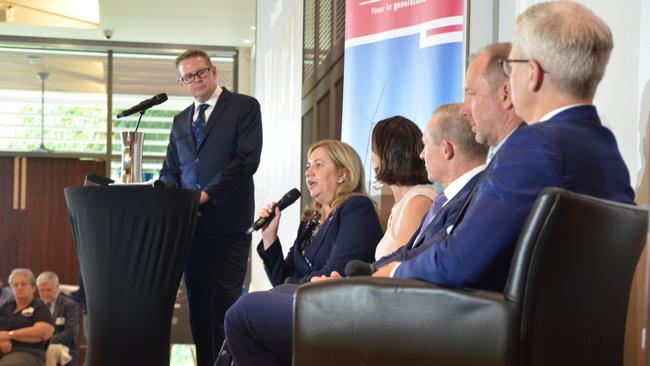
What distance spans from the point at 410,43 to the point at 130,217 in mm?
1358

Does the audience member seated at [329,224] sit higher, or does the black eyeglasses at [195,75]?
the black eyeglasses at [195,75]

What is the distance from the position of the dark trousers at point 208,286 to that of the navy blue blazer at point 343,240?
0.66m

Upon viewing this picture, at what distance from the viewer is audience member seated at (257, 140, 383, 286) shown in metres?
3.13

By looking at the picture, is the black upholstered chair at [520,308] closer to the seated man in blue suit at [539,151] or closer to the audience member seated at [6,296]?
the seated man in blue suit at [539,151]

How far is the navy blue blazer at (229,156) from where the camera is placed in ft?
13.1

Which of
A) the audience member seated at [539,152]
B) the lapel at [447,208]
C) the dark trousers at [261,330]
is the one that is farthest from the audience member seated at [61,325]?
the audience member seated at [539,152]

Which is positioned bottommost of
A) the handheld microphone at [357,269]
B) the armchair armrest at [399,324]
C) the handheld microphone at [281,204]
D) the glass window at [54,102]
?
the armchair armrest at [399,324]

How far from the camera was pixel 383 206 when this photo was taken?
3.96 meters

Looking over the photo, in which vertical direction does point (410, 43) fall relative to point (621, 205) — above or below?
above

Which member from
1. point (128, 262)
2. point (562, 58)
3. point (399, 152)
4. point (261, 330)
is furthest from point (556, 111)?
point (128, 262)

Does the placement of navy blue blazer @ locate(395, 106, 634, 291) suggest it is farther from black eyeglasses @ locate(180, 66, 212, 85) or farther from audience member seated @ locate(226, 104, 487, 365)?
black eyeglasses @ locate(180, 66, 212, 85)

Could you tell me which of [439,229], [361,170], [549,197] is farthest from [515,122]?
[361,170]

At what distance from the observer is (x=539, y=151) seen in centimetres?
155

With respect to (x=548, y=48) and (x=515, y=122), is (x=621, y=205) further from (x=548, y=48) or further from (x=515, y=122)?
(x=515, y=122)
